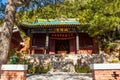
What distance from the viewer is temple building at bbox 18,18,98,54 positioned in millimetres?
18891

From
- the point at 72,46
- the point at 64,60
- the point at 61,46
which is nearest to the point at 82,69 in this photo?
the point at 64,60

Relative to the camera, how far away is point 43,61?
47.9 feet

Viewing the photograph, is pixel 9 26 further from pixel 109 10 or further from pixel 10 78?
pixel 109 10

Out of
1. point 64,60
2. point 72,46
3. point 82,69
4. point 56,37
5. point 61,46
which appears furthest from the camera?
point 61,46

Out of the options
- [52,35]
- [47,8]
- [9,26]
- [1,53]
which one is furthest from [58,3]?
[52,35]

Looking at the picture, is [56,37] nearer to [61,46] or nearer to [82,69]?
[61,46]

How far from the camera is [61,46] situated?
21.6 meters

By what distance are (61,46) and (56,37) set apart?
56.5 inches

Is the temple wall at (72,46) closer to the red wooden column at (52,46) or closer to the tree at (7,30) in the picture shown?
the red wooden column at (52,46)

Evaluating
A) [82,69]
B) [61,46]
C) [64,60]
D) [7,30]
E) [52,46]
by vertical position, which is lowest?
[82,69]

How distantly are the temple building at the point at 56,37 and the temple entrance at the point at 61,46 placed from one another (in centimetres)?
11

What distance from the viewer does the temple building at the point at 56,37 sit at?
62.0 feet

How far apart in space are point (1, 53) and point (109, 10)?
26.2ft

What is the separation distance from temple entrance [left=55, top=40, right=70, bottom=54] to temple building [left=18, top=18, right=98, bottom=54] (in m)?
0.11
